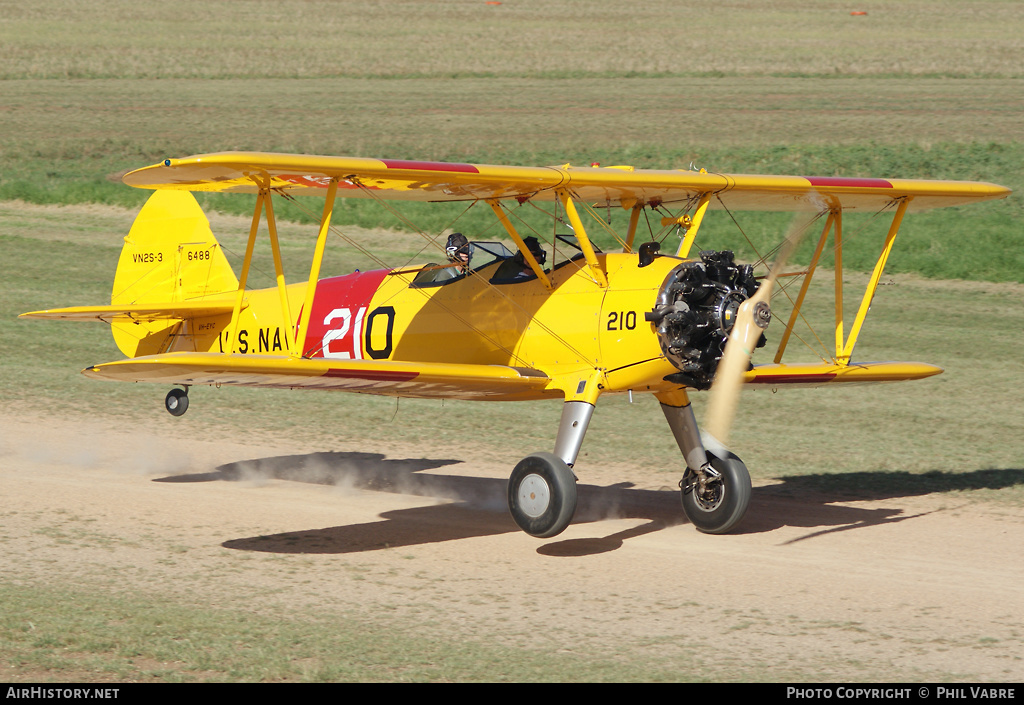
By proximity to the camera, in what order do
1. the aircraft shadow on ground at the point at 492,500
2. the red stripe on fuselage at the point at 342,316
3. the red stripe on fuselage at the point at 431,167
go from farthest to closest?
the red stripe on fuselage at the point at 342,316 → the aircraft shadow on ground at the point at 492,500 → the red stripe on fuselage at the point at 431,167

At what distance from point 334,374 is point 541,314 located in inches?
79.7

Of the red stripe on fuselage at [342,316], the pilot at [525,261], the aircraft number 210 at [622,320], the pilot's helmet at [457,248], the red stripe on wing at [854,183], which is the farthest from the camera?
the red stripe on fuselage at [342,316]

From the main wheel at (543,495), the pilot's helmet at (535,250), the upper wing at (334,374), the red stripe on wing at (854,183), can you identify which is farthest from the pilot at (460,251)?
the red stripe on wing at (854,183)

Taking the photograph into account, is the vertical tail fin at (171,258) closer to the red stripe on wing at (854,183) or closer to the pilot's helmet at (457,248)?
the pilot's helmet at (457,248)

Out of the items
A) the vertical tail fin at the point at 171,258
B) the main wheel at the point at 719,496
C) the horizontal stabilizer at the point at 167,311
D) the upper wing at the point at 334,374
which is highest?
the vertical tail fin at the point at 171,258

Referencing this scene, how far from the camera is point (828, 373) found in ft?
37.5

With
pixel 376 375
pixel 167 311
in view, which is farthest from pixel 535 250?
pixel 167 311

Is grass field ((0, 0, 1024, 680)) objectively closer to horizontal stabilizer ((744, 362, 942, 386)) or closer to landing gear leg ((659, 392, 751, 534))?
horizontal stabilizer ((744, 362, 942, 386))

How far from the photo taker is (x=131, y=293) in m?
13.7

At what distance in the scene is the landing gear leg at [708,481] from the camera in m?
10.4

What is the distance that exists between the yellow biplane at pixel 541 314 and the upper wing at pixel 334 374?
17 mm

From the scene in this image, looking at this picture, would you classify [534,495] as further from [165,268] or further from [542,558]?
[165,268]

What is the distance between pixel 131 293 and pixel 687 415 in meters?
6.73

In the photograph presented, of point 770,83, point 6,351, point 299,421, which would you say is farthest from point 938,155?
point 6,351
